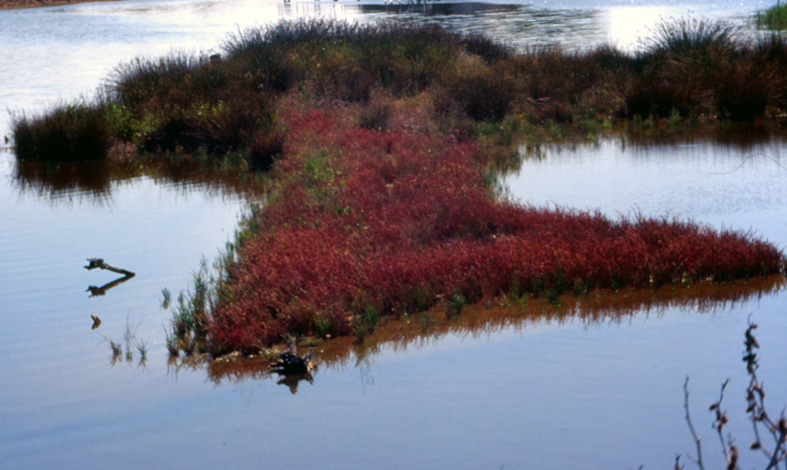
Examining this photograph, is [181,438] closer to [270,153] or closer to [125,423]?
[125,423]

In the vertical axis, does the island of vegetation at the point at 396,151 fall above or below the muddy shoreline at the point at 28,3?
below

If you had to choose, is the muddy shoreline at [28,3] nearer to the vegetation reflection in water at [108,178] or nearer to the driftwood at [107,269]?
the vegetation reflection in water at [108,178]

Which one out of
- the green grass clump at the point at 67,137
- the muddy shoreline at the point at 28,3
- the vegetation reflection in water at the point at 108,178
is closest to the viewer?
the vegetation reflection in water at the point at 108,178

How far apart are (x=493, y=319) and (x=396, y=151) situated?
22.2 feet

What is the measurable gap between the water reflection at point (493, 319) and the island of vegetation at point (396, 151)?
16 centimetres

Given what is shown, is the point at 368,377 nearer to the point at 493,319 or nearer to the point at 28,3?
the point at 493,319

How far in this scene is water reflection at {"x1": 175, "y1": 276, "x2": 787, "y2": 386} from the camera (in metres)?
6.26

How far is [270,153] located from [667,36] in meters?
11.3

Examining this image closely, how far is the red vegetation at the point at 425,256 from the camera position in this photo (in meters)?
7.16

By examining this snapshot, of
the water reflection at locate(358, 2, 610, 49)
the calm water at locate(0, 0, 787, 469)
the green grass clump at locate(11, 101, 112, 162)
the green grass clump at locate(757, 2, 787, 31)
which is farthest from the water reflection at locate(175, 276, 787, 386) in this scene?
the green grass clump at locate(757, 2, 787, 31)

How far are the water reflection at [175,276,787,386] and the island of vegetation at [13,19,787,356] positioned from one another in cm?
16

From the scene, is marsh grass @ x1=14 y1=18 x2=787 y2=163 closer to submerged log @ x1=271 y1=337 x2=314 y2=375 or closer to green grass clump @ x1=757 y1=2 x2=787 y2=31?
submerged log @ x1=271 y1=337 x2=314 y2=375

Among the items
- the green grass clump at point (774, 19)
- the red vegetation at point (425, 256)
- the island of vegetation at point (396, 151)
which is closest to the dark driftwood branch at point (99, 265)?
the island of vegetation at point (396, 151)

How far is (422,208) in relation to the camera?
31.5 ft
